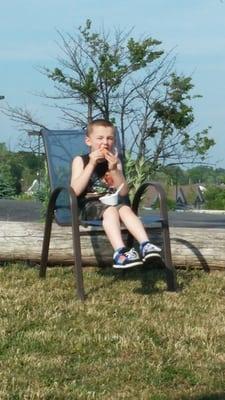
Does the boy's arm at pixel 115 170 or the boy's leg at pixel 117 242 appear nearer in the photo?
the boy's leg at pixel 117 242

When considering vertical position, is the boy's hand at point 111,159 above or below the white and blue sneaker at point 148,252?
above

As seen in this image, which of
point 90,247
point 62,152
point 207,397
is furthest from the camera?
point 62,152

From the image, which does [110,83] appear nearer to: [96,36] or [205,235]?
[96,36]

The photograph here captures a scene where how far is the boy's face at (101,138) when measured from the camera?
5.57m

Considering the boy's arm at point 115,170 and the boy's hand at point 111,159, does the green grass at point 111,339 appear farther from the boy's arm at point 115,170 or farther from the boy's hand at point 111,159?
the boy's hand at point 111,159

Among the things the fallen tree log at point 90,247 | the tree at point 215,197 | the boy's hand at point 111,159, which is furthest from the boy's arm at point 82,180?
the tree at point 215,197

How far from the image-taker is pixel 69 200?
6113 mm

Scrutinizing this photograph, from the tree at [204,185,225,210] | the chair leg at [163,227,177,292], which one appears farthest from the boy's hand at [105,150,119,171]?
the tree at [204,185,225,210]

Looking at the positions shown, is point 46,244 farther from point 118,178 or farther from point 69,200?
point 118,178

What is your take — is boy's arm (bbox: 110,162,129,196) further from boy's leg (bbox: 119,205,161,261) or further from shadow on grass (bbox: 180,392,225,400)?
shadow on grass (bbox: 180,392,225,400)

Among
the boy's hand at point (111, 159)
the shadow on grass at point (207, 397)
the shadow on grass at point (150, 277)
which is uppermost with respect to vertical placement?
the boy's hand at point (111, 159)

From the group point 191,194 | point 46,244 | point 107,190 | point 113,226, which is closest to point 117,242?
point 113,226

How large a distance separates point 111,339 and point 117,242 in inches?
43.6

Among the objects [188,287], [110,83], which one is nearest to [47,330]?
[188,287]
